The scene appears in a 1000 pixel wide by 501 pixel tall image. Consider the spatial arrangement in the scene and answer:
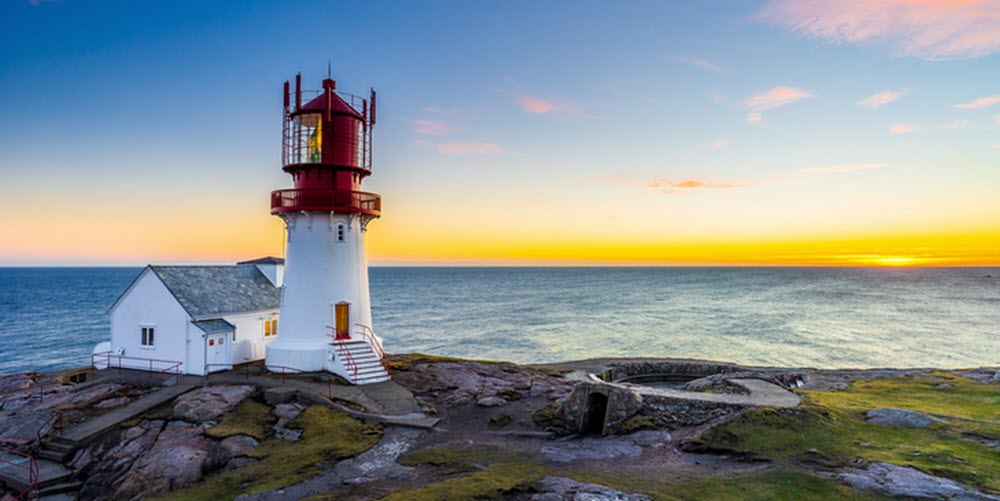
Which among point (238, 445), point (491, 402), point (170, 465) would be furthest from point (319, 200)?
point (170, 465)

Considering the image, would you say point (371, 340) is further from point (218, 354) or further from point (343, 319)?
point (218, 354)

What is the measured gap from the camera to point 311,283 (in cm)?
2495

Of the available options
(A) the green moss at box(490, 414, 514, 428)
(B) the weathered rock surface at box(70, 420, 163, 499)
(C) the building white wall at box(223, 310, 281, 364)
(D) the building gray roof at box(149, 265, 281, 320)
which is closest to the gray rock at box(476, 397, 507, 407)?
(A) the green moss at box(490, 414, 514, 428)

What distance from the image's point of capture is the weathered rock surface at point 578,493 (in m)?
11.7

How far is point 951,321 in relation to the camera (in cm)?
7312

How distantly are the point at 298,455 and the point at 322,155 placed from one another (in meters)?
13.6

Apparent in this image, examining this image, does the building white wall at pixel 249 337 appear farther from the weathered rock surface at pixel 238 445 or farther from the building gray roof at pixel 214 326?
the weathered rock surface at pixel 238 445

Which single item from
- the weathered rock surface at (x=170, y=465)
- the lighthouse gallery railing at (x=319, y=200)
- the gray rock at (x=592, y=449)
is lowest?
the weathered rock surface at (x=170, y=465)

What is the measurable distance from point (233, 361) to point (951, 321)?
87.6 meters

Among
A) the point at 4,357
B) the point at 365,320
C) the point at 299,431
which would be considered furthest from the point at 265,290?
the point at 4,357

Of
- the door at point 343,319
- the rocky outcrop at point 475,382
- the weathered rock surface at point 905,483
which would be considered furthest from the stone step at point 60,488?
the weathered rock surface at point 905,483

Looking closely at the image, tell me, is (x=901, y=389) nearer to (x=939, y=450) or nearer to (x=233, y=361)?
(x=939, y=450)

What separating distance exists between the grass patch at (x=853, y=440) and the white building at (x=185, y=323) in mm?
20513

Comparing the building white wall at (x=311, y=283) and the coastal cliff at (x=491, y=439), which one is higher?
the building white wall at (x=311, y=283)
